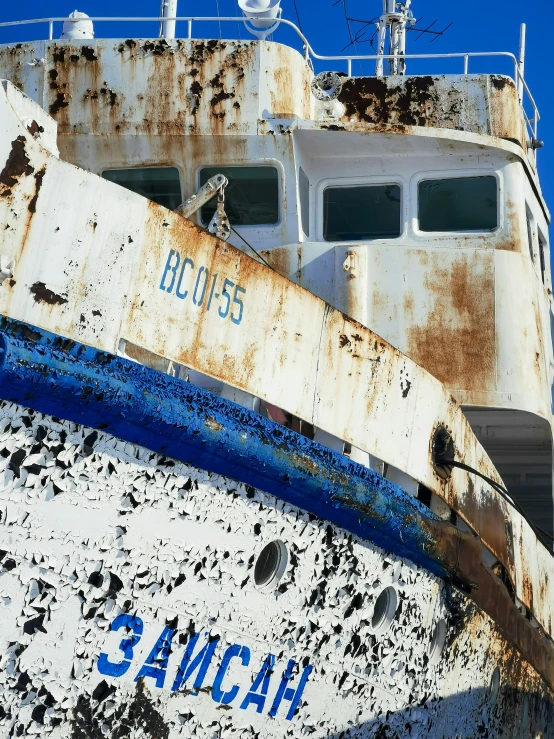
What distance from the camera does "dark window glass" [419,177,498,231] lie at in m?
8.41

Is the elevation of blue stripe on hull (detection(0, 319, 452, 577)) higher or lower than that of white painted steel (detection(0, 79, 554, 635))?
lower

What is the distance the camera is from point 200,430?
498 cm

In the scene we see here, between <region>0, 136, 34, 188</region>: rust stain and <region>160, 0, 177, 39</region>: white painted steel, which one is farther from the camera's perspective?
<region>160, 0, 177, 39</region>: white painted steel

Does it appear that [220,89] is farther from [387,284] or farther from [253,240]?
[387,284]

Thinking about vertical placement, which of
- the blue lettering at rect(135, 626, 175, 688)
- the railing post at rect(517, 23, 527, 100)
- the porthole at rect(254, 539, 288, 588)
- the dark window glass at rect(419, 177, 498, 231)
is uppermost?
the railing post at rect(517, 23, 527, 100)

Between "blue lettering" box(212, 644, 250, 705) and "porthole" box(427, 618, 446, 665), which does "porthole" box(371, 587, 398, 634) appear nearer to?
"porthole" box(427, 618, 446, 665)

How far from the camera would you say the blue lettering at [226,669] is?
5203mm

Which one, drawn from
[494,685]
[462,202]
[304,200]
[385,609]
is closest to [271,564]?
[385,609]

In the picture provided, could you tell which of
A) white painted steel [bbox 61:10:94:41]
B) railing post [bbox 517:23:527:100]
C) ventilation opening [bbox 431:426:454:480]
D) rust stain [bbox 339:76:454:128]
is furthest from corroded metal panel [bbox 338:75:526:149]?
ventilation opening [bbox 431:426:454:480]

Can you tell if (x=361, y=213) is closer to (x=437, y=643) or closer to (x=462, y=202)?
(x=462, y=202)

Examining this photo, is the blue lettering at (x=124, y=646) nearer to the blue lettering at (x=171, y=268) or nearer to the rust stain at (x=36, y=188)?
the blue lettering at (x=171, y=268)

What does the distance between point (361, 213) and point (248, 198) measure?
2.88ft

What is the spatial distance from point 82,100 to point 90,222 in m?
3.50

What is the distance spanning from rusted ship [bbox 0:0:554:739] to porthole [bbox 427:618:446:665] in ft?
0.07
